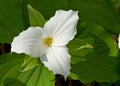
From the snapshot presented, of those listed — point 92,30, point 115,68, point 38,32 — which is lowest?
point 115,68

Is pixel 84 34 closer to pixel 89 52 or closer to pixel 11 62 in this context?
pixel 89 52

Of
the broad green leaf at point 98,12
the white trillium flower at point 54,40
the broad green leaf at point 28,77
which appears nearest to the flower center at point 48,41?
the white trillium flower at point 54,40

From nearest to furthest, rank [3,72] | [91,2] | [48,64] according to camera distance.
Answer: [48,64] < [3,72] < [91,2]

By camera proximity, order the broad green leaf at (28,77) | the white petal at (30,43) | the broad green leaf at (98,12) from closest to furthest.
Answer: the white petal at (30,43), the broad green leaf at (28,77), the broad green leaf at (98,12)

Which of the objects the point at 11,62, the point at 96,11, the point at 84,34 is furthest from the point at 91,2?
the point at 11,62

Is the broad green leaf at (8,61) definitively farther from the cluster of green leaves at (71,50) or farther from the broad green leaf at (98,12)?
the broad green leaf at (98,12)

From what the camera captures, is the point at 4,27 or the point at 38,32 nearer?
the point at 38,32

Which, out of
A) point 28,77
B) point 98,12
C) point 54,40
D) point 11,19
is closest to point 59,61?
point 54,40
